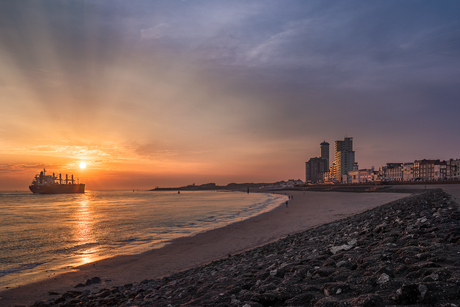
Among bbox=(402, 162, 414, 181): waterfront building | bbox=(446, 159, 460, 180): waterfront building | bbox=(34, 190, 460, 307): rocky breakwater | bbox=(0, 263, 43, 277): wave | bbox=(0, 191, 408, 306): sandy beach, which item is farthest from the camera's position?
bbox=(402, 162, 414, 181): waterfront building

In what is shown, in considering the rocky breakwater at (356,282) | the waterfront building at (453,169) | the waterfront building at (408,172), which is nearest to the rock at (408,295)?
the rocky breakwater at (356,282)

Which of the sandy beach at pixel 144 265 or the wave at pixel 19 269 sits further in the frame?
the wave at pixel 19 269

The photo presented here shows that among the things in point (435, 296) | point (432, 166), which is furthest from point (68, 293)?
point (432, 166)

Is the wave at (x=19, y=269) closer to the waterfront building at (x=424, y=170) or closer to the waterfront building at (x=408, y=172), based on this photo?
the waterfront building at (x=424, y=170)

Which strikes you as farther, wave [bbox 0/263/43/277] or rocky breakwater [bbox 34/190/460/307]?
wave [bbox 0/263/43/277]

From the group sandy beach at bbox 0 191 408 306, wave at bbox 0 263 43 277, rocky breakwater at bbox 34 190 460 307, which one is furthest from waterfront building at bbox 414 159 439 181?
wave at bbox 0 263 43 277

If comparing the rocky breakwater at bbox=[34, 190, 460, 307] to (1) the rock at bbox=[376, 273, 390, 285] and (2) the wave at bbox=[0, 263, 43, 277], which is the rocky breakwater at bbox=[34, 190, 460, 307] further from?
(2) the wave at bbox=[0, 263, 43, 277]

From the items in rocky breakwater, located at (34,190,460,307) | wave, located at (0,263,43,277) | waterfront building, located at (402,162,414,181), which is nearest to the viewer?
rocky breakwater, located at (34,190,460,307)

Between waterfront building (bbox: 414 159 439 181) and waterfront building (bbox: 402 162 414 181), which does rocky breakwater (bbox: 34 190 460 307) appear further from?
waterfront building (bbox: 402 162 414 181)

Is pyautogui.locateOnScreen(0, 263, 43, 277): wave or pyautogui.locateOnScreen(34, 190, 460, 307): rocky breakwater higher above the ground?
pyautogui.locateOnScreen(34, 190, 460, 307): rocky breakwater

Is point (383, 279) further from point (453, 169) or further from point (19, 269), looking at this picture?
point (453, 169)

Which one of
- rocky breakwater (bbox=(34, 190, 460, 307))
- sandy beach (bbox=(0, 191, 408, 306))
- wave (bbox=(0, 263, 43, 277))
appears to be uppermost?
rocky breakwater (bbox=(34, 190, 460, 307))

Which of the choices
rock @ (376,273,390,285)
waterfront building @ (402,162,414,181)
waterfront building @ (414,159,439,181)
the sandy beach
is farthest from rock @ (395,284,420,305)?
waterfront building @ (402,162,414,181)

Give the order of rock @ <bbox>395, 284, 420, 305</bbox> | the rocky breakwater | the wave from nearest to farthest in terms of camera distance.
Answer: rock @ <bbox>395, 284, 420, 305</bbox> → the rocky breakwater → the wave
